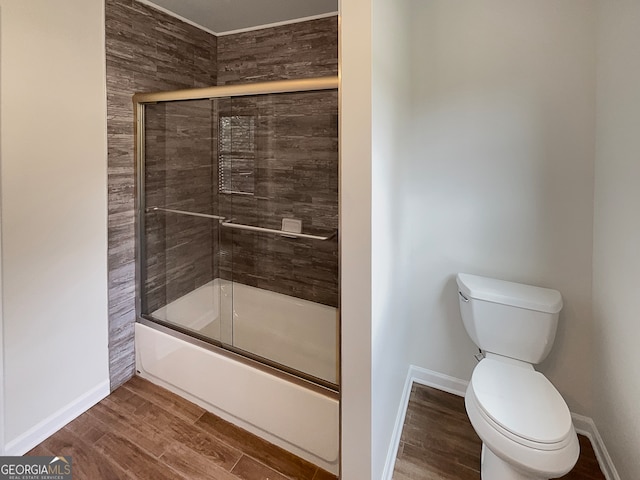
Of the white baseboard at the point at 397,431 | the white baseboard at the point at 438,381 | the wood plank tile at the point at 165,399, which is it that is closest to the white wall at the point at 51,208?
the wood plank tile at the point at 165,399

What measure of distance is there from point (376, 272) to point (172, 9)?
2.28 metres

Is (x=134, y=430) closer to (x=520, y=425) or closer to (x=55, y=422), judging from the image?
(x=55, y=422)

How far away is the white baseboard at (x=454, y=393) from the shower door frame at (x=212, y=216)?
486mm

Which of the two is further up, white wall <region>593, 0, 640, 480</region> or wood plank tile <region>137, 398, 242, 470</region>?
white wall <region>593, 0, 640, 480</region>

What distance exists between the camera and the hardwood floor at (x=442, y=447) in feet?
5.19

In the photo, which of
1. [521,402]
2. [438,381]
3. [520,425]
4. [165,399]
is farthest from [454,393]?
[165,399]

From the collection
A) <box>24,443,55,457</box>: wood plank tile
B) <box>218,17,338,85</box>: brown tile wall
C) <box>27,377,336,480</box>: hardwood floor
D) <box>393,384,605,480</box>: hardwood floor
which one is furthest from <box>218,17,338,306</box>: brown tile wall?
<box>24,443,55,457</box>: wood plank tile

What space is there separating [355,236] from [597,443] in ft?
5.54

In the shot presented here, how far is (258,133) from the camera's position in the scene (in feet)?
7.77

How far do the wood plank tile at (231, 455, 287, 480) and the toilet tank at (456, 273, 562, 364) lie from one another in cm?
121

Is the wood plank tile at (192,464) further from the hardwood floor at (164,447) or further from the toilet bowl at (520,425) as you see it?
the toilet bowl at (520,425)

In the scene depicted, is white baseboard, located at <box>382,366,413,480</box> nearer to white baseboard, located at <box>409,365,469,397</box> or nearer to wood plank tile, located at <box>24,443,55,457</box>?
white baseboard, located at <box>409,365,469,397</box>

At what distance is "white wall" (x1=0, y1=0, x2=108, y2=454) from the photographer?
5.11ft

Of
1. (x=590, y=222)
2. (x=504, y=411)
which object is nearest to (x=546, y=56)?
(x=590, y=222)
